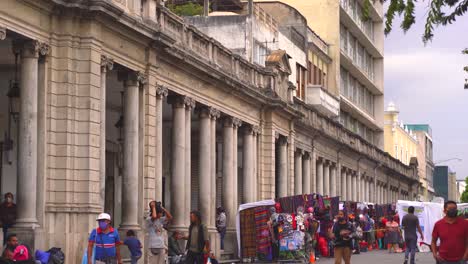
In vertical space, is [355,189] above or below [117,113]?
below

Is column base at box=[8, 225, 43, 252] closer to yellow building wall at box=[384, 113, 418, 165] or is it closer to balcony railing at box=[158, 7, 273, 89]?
balcony railing at box=[158, 7, 273, 89]

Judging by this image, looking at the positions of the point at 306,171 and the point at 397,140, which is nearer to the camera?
the point at 306,171

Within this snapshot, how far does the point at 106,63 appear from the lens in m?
24.8

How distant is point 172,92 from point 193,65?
1120mm

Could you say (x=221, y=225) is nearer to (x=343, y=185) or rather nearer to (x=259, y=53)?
(x=259, y=53)

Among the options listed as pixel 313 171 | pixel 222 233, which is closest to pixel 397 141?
pixel 313 171

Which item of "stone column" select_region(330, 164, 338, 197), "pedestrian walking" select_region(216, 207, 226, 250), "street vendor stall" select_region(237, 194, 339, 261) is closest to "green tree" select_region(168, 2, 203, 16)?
"stone column" select_region(330, 164, 338, 197)

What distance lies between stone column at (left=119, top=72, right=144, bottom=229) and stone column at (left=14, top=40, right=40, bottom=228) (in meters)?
4.41

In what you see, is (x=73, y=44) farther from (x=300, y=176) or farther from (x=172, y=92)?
(x=300, y=176)

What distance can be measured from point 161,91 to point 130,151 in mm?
2969

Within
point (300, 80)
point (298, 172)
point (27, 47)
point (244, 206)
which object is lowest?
point (244, 206)

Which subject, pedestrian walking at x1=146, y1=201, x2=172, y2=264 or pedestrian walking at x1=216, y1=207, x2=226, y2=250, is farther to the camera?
pedestrian walking at x1=216, y1=207, x2=226, y2=250

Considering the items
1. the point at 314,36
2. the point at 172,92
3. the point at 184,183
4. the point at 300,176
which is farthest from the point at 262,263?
the point at 314,36

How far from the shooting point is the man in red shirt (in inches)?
588
